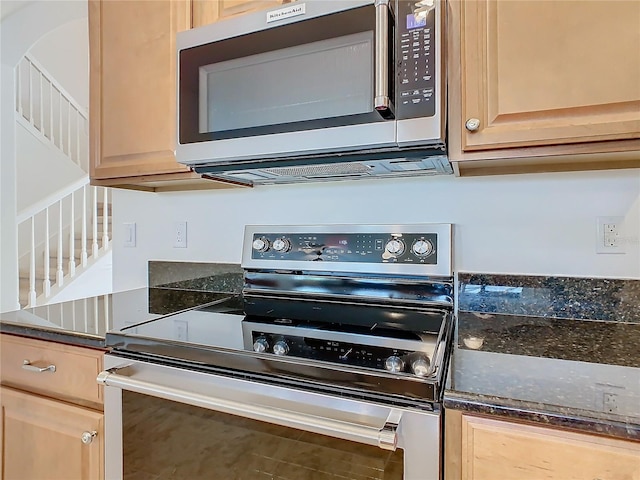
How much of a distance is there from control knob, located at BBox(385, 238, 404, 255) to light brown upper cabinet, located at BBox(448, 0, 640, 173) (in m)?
0.37

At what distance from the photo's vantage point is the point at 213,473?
891mm

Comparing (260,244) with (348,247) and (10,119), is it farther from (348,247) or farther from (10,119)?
(10,119)

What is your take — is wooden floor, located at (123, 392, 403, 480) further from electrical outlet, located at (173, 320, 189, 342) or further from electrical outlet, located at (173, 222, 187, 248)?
electrical outlet, located at (173, 222, 187, 248)

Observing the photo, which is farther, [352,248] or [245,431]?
[352,248]

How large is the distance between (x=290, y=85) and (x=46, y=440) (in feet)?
4.01

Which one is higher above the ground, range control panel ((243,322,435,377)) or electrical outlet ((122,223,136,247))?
electrical outlet ((122,223,136,247))

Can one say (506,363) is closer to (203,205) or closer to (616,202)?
(616,202)

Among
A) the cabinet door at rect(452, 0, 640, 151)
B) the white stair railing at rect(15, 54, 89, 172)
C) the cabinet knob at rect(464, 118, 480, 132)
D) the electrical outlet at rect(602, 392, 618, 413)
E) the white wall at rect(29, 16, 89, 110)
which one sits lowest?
the electrical outlet at rect(602, 392, 618, 413)

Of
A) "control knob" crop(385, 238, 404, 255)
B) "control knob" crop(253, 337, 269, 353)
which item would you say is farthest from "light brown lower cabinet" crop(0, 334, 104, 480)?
"control knob" crop(385, 238, 404, 255)

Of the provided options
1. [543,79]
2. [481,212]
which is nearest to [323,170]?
[481,212]

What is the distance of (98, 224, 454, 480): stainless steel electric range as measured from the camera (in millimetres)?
731

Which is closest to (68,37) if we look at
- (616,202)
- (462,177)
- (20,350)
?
(20,350)

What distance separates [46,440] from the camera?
1165 mm

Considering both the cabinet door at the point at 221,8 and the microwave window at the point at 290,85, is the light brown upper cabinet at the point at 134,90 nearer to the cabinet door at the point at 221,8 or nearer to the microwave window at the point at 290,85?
the cabinet door at the point at 221,8
